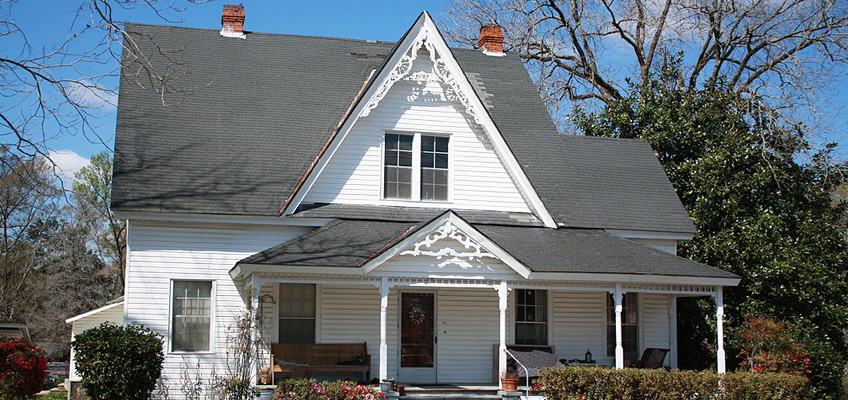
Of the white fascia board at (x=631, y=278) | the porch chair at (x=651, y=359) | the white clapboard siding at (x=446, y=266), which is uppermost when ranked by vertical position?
the white clapboard siding at (x=446, y=266)

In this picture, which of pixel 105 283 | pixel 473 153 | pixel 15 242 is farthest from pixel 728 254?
pixel 105 283

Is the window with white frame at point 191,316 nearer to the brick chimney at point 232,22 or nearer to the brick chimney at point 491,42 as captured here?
the brick chimney at point 232,22

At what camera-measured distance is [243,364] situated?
16.3m

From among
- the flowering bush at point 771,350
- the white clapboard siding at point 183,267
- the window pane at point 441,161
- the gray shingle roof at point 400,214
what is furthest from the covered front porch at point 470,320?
the window pane at point 441,161

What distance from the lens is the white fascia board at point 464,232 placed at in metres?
16.4

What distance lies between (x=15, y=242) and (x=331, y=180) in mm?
26721

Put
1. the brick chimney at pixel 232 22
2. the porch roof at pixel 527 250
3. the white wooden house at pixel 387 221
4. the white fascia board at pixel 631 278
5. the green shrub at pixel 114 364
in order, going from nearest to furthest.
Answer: the green shrub at pixel 114 364 → the porch roof at pixel 527 250 → the white fascia board at pixel 631 278 → the white wooden house at pixel 387 221 → the brick chimney at pixel 232 22

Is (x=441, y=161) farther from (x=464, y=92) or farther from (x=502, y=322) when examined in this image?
(x=502, y=322)

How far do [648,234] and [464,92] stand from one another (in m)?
5.73

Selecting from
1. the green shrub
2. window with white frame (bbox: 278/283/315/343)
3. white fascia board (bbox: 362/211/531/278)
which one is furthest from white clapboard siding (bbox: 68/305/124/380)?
white fascia board (bbox: 362/211/531/278)

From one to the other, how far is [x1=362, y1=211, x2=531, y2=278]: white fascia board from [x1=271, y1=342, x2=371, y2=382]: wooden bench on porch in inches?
96.9

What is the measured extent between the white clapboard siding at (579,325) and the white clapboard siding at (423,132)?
2.45m

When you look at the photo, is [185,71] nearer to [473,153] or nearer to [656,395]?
[473,153]

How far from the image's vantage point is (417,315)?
19.2m
